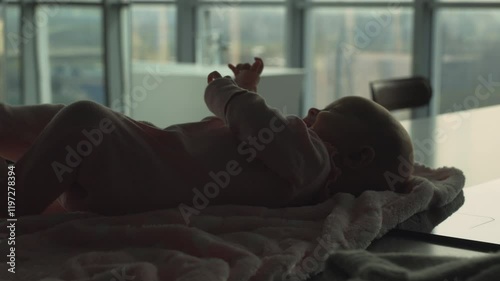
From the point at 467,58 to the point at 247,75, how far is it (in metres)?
3.68

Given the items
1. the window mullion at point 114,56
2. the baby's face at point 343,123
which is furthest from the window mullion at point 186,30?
the baby's face at point 343,123

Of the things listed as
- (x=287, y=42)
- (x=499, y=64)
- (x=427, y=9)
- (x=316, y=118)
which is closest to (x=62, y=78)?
(x=287, y=42)

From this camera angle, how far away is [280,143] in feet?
3.50

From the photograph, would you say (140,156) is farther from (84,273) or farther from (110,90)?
(110,90)

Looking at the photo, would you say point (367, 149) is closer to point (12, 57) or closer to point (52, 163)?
point (52, 163)

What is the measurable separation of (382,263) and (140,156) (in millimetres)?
460

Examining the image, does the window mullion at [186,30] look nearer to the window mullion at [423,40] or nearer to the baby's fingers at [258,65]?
the window mullion at [423,40]

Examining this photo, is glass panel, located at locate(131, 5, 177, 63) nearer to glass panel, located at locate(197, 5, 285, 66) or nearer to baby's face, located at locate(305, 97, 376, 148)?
glass panel, located at locate(197, 5, 285, 66)

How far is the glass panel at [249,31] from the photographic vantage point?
18.6ft

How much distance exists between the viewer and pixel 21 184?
0.98m

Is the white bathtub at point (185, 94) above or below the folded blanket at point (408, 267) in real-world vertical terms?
below

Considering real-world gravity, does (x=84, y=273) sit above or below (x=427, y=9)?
below

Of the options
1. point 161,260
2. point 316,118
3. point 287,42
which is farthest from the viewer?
point 287,42

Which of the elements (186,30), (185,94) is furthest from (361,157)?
(186,30)
